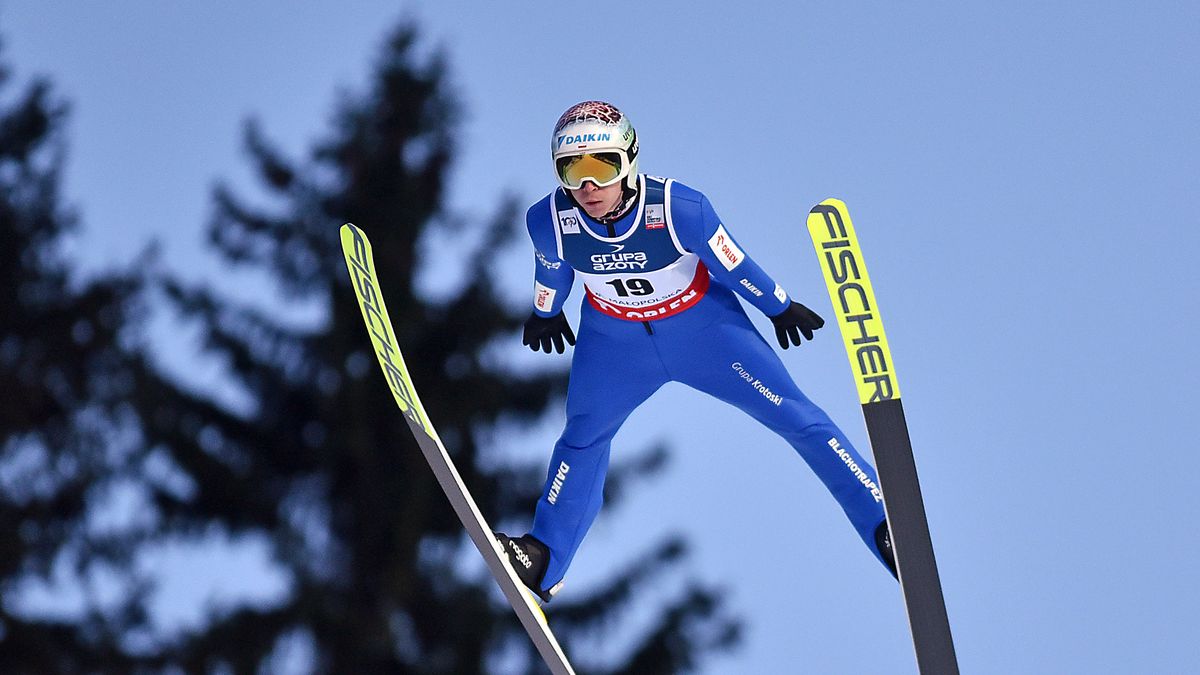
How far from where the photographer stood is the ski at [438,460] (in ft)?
20.3

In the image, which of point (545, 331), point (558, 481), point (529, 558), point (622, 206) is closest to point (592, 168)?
point (622, 206)

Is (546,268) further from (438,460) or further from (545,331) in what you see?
(438,460)

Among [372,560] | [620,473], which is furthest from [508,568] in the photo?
[620,473]

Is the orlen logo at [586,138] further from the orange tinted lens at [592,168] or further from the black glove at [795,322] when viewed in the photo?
the black glove at [795,322]

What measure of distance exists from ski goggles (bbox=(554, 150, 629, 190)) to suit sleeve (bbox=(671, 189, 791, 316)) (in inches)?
9.2

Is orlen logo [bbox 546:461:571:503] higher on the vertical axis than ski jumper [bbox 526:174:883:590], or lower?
lower

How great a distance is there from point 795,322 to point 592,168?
0.90 meters

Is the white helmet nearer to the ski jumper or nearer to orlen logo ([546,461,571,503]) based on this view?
the ski jumper

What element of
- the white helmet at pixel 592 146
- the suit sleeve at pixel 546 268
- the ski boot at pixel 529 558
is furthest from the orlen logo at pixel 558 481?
the white helmet at pixel 592 146

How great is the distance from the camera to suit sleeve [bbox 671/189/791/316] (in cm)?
595

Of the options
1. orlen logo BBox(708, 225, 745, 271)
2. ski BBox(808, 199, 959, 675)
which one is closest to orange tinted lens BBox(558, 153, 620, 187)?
orlen logo BBox(708, 225, 745, 271)

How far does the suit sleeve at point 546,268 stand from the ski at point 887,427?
3.02ft

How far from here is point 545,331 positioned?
6430 mm

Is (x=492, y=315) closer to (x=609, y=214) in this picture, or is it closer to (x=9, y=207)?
(x=9, y=207)
